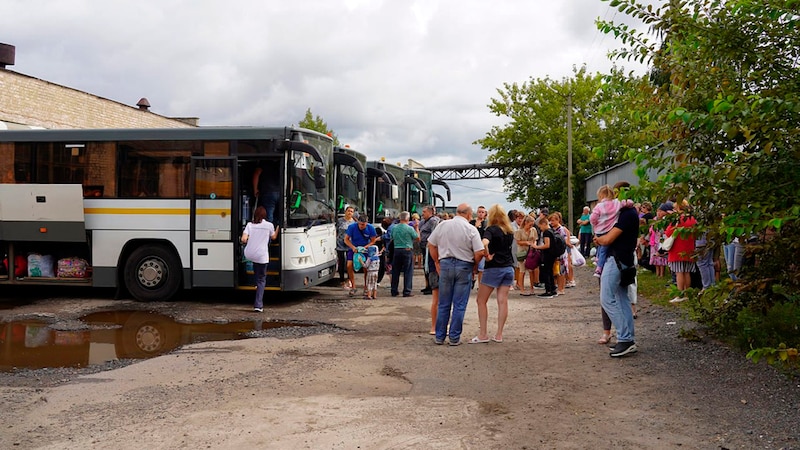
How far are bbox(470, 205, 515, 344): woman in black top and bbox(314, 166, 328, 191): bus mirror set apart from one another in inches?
183

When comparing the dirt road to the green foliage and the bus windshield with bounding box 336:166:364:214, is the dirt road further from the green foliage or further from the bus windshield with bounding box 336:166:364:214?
the bus windshield with bounding box 336:166:364:214

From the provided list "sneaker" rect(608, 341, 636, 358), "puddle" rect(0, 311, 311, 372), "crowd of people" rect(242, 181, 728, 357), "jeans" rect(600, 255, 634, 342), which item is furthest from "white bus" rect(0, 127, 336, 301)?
"sneaker" rect(608, 341, 636, 358)

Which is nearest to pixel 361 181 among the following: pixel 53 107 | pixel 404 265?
pixel 404 265

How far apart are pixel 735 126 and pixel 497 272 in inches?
164

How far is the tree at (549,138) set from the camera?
4456 centimetres

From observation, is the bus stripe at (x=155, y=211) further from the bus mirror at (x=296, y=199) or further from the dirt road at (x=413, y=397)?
the dirt road at (x=413, y=397)

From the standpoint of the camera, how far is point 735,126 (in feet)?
18.7

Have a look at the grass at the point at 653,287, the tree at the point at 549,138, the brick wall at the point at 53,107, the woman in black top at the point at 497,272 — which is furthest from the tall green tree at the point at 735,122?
the tree at the point at 549,138

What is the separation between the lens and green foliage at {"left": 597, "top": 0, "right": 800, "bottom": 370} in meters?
5.70

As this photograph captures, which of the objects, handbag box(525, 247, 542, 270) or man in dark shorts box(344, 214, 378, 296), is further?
handbag box(525, 247, 542, 270)

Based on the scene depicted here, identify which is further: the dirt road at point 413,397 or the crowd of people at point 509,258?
the crowd of people at point 509,258

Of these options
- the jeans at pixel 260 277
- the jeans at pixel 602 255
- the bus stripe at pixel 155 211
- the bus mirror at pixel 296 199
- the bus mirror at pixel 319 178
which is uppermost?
the bus mirror at pixel 319 178

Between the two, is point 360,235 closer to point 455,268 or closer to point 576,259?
point 576,259

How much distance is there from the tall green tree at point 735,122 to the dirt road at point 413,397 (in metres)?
1.49
